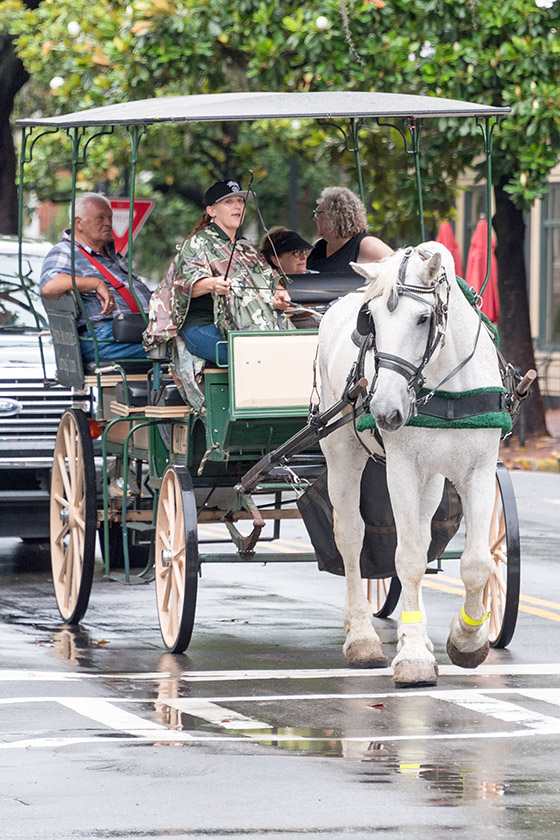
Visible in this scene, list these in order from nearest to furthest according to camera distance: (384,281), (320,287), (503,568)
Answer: (384,281)
(503,568)
(320,287)

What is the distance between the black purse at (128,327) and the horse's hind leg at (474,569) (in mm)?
2734

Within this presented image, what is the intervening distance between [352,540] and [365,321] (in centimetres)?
157

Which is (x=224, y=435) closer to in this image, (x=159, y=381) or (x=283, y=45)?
(x=159, y=381)

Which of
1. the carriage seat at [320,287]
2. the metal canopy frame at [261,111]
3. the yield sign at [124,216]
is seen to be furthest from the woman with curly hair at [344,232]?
the yield sign at [124,216]

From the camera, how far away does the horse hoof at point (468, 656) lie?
805 centimetres

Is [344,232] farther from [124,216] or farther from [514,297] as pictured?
[514,297]

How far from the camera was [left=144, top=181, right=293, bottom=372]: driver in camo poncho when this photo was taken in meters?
8.95

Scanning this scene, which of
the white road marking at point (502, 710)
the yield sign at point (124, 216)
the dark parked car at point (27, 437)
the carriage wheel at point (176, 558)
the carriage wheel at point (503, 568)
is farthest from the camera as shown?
the yield sign at point (124, 216)

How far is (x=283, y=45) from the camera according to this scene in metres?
19.8

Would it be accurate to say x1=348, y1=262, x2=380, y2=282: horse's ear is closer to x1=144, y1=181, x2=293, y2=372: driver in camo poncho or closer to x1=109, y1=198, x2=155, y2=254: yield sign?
x1=144, y1=181, x2=293, y2=372: driver in camo poncho

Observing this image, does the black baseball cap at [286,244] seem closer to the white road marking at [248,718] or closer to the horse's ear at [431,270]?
the horse's ear at [431,270]

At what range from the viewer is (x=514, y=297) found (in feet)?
75.4

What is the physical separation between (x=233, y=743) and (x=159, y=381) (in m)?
3.12

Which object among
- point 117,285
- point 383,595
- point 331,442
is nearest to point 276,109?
point 331,442
